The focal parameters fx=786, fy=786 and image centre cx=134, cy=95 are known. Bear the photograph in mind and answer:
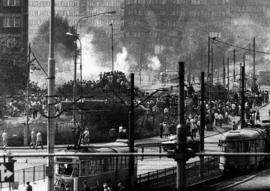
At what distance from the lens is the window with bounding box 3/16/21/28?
122 metres

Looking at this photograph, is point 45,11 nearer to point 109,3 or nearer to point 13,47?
point 109,3

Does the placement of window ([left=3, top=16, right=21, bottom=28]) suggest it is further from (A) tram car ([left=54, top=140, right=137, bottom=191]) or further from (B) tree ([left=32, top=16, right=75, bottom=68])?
(A) tram car ([left=54, top=140, right=137, bottom=191])

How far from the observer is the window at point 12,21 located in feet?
400

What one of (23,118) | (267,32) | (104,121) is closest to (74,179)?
(104,121)

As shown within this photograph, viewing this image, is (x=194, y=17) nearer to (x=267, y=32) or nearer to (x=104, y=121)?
(x=267, y=32)

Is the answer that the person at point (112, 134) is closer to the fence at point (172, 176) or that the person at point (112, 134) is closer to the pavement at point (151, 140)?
the pavement at point (151, 140)

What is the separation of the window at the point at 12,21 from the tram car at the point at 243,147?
77288 mm

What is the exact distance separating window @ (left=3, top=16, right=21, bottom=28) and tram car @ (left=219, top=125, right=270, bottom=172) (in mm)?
77288

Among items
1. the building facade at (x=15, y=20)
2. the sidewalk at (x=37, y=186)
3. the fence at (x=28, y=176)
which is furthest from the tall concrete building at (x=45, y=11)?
the sidewalk at (x=37, y=186)

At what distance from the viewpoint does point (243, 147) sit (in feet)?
153

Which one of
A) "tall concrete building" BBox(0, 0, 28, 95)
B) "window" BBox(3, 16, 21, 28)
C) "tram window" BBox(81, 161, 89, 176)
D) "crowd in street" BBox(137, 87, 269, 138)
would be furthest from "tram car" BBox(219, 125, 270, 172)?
"window" BBox(3, 16, 21, 28)

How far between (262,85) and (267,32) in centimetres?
4327

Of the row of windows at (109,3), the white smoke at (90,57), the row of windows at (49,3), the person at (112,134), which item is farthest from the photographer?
the row of windows at (109,3)

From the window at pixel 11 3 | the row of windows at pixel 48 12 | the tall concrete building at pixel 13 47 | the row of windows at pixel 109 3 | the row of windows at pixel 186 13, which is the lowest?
the tall concrete building at pixel 13 47
